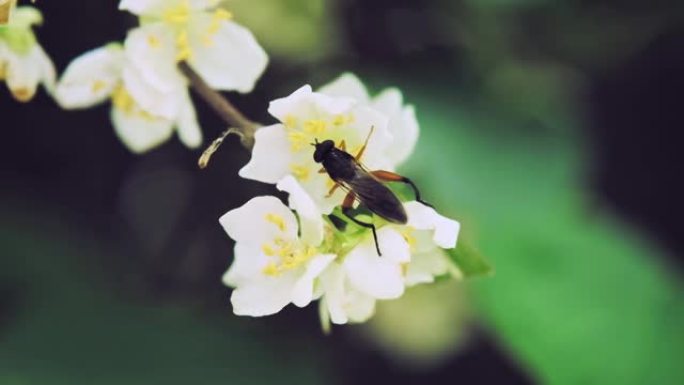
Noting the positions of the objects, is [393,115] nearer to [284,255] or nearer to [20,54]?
[284,255]

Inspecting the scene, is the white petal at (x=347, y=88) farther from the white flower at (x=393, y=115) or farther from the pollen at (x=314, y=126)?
the pollen at (x=314, y=126)

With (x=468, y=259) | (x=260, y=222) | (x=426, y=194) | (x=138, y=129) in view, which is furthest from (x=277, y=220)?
(x=426, y=194)

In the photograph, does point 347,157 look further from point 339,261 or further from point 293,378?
point 293,378

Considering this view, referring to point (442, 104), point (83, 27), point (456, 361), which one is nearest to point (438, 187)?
point (442, 104)

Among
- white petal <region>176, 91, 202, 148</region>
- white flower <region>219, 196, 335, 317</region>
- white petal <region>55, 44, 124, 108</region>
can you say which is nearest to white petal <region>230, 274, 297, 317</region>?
white flower <region>219, 196, 335, 317</region>

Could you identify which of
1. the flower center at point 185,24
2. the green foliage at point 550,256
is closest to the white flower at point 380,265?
the flower center at point 185,24

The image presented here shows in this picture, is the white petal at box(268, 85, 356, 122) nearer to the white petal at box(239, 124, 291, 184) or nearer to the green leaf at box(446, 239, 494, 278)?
the white petal at box(239, 124, 291, 184)
